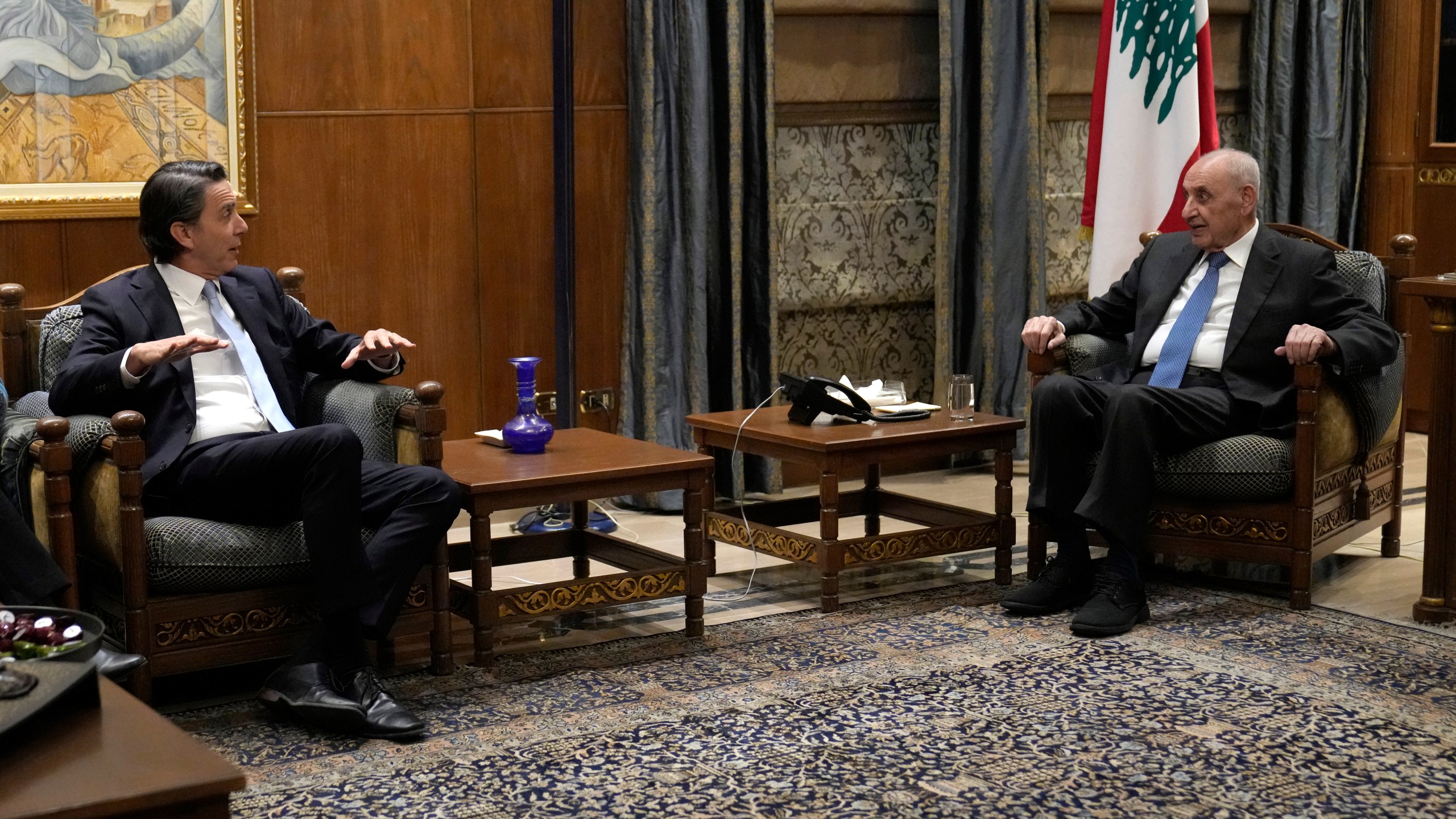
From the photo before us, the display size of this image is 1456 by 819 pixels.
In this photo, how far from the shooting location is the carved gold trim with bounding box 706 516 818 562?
4160 mm

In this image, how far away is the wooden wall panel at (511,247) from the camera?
5.06 m

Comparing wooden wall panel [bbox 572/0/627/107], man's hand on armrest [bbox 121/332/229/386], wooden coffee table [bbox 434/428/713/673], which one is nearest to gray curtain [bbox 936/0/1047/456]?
wooden wall panel [bbox 572/0/627/107]

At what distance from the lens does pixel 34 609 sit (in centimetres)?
224

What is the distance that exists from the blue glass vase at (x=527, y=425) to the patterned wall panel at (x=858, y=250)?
1.73 m

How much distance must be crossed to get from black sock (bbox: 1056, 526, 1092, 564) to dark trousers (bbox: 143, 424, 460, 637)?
5.26 feet

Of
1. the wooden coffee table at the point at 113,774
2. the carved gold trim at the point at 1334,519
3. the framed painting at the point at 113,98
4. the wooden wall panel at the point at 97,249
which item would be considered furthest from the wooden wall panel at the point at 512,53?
the wooden coffee table at the point at 113,774

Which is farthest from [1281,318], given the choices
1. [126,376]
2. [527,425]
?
[126,376]

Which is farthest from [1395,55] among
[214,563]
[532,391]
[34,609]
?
[34,609]

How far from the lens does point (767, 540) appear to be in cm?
427

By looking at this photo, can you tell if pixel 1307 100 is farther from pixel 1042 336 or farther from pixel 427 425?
pixel 427 425

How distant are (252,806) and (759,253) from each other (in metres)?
3.02

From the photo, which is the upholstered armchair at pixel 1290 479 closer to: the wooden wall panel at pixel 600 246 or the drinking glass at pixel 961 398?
the drinking glass at pixel 961 398

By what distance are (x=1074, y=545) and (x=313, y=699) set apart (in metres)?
1.96

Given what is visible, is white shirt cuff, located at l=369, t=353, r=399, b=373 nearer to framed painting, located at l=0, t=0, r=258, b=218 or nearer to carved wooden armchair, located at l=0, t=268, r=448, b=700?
carved wooden armchair, located at l=0, t=268, r=448, b=700
